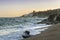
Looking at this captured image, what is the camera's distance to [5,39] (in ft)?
41.5

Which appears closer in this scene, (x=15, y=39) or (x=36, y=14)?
(x=15, y=39)

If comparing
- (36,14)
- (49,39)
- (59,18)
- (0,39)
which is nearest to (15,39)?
(0,39)

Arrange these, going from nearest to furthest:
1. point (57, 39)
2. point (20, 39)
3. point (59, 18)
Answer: point (57, 39) → point (20, 39) → point (59, 18)

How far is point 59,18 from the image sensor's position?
2772 centimetres

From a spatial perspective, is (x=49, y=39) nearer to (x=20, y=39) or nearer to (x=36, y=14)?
(x=20, y=39)

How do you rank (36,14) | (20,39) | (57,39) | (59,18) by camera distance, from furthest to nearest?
(36,14) → (59,18) → (20,39) → (57,39)

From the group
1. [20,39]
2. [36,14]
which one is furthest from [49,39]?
[36,14]

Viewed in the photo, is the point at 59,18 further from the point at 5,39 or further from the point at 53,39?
the point at 53,39

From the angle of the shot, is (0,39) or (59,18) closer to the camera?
(0,39)

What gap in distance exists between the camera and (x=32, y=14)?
122 metres

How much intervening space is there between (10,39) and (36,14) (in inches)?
4232

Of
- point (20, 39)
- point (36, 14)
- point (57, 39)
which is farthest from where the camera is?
point (36, 14)

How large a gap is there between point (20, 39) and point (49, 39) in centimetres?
420

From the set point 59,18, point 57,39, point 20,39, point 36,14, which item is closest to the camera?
point 57,39
